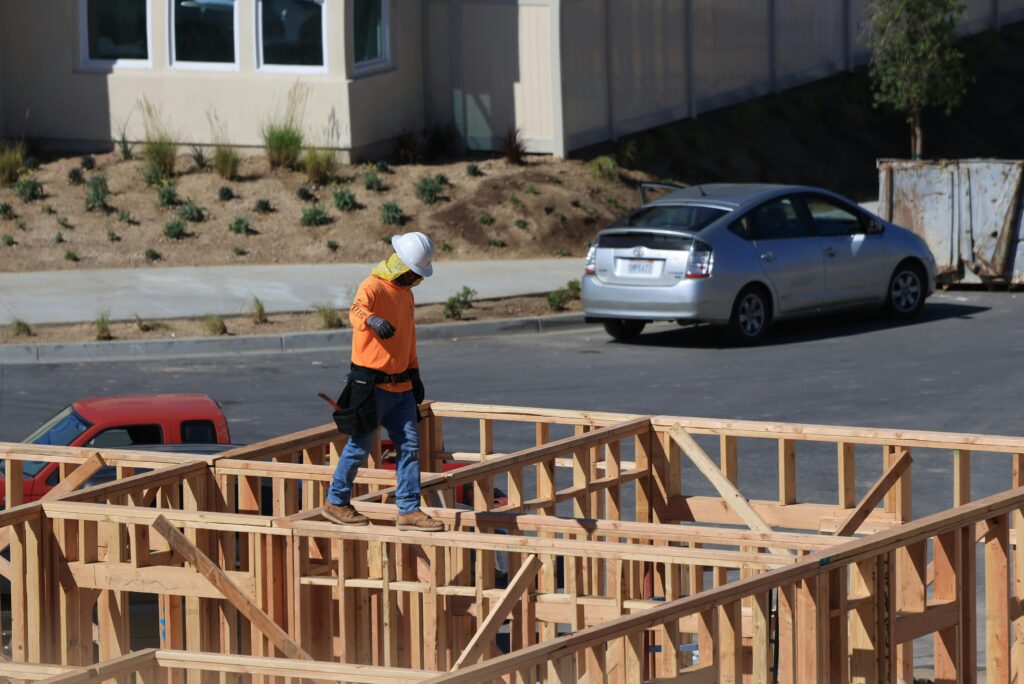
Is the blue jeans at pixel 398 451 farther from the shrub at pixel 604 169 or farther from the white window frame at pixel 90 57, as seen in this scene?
the white window frame at pixel 90 57

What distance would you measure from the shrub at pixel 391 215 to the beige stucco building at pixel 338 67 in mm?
1967

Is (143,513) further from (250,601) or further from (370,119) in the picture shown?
(370,119)

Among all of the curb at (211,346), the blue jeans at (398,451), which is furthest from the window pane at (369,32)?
the blue jeans at (398,451)

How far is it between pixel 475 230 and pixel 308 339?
6016 mm

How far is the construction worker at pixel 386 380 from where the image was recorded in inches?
311

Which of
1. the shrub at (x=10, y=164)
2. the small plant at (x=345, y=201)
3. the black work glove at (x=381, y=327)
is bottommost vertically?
the black work glove at (x=381, y=327)

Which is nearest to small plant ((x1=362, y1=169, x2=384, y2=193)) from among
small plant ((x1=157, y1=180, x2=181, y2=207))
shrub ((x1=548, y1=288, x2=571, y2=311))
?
small plant ((x1=157, y1=180, x2=181, y2=207))

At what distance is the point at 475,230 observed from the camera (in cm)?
2484

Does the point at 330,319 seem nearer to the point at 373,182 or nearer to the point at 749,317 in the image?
the point at 749,317

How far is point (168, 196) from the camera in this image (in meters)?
25.0

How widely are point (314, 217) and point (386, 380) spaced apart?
16.8 m

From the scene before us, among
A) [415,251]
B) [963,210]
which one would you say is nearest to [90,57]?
[963,210]

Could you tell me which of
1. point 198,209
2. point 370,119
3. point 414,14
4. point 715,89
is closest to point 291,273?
point 198,209

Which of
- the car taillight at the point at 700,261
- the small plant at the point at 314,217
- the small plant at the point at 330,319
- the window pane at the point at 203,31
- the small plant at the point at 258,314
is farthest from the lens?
the window pane at the point at 203,31
